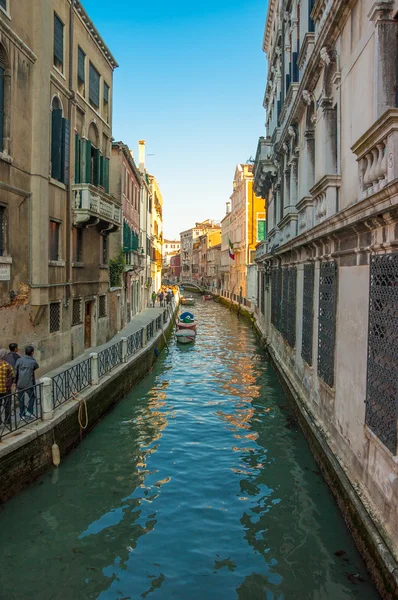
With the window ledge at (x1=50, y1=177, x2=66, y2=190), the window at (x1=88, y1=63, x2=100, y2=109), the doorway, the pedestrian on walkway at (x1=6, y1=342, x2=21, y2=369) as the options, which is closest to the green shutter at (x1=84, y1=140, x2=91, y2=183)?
the window ledge at (x1=50, y1=177, x2=66, y2=190)

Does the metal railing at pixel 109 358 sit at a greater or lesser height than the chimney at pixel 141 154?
lesser

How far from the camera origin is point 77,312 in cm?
1490

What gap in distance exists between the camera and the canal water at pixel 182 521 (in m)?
5.48

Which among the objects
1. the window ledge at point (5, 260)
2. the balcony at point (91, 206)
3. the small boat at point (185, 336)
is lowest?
the small boat at point (185, 336)

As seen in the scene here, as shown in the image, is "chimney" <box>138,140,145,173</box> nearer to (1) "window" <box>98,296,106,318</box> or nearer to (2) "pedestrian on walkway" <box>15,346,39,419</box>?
(1) "window" <box>98,296,106,318</box>

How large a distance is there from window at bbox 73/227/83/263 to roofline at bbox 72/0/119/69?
19.4ft

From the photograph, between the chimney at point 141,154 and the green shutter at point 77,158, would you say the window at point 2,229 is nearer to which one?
the green shutter at point 77,158

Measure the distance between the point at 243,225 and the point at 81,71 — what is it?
32236 mm

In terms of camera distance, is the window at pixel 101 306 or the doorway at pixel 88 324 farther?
the window at pixel 101 306

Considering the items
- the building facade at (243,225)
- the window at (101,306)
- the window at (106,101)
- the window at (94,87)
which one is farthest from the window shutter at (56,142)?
the building facade at (243,225)

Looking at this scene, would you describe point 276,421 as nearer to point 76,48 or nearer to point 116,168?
point 76,48

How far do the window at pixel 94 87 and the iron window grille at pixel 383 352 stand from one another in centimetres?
1267

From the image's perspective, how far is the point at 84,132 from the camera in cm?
1501

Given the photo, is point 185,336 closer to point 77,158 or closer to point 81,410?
point 77,158
